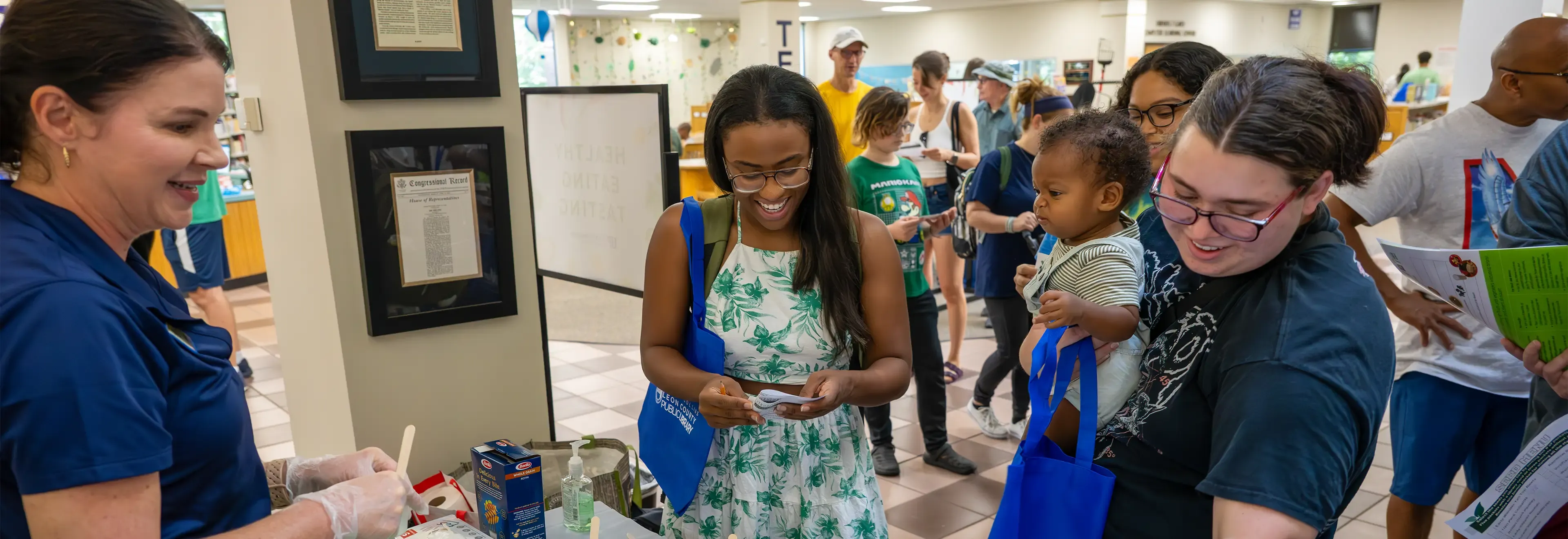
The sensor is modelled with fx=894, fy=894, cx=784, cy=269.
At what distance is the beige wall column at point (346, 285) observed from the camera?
2.48 m

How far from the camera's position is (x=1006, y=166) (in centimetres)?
385

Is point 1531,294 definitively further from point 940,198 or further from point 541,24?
point 541,24

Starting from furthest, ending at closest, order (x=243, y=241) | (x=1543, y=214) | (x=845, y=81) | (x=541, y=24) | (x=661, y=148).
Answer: (x=541, y=24) < (x=243, y=241) < (x=845, y=81) < (x=661, y=148) < (x=1543, y=214)

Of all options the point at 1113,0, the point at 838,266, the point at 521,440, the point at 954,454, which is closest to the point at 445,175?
the point at 521,440

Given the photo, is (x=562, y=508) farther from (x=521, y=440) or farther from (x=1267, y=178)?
(x=1267, y=178)

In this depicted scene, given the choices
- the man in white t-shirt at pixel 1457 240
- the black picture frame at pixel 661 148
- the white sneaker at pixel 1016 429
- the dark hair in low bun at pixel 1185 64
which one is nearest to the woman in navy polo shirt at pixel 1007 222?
the white sneaker at pixel 1016 429

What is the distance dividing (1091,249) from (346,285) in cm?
206

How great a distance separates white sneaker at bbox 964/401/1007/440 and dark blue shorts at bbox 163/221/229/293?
4341mm

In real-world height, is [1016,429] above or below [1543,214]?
below

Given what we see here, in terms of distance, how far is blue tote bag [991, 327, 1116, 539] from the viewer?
132 centimetres

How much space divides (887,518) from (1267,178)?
2.75 m

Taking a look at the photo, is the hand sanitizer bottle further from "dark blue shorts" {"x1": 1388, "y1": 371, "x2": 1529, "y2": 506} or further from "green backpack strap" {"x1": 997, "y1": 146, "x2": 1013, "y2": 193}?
"green backpack strap" {"x1": 997, "y1": 146, "x2": 1013, "y2": 193}

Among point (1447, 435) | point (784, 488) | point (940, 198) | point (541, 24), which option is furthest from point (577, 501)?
point (541, 24)

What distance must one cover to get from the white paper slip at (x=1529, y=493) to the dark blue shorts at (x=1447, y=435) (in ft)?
2.50
